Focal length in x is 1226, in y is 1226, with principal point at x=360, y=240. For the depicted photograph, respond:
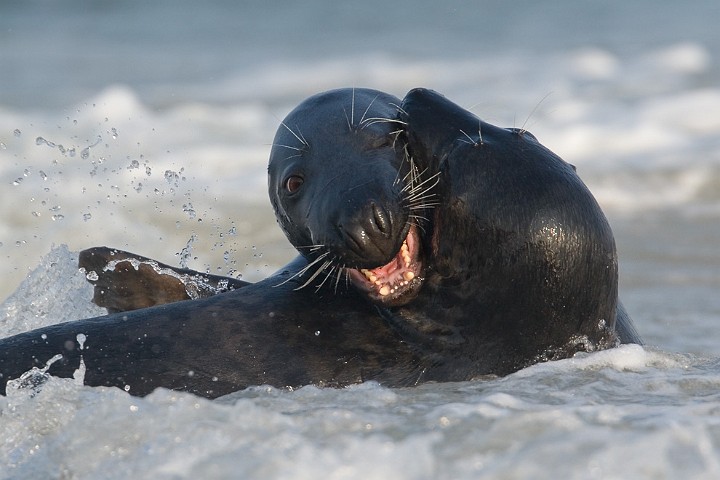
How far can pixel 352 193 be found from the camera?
14.9ft

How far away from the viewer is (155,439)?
3543mm

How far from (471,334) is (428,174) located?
0.67 m

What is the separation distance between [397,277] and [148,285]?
3.99 feet

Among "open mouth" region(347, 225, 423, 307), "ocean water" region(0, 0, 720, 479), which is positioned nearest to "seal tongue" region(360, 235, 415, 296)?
"open mouth" region(347, 225, 423, 307)

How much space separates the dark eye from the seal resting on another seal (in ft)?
0.14

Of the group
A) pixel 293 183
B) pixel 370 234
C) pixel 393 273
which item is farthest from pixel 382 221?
pixel 293 183

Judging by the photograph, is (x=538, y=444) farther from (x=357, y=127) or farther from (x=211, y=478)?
(x=357, y=127)

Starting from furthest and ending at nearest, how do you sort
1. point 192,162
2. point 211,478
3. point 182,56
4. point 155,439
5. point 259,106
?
point 182,56 < point 259,106 < point 192,162 < point 155,439 < point 211,478

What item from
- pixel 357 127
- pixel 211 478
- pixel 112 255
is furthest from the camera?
pixel 112 255

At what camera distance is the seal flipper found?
5.32 meters

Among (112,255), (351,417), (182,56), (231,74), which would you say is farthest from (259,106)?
(351,417)

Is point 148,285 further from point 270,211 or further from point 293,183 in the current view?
point 270,211

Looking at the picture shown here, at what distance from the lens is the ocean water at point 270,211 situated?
344 cm

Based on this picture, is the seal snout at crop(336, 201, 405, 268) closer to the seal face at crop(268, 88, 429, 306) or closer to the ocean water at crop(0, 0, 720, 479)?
the seal face at crop(268, 88, 429, 306)
